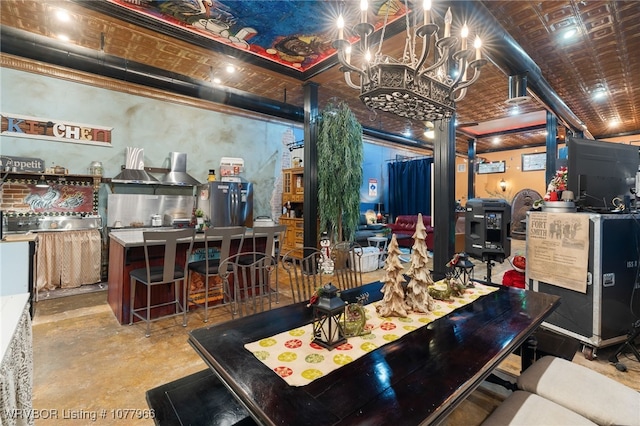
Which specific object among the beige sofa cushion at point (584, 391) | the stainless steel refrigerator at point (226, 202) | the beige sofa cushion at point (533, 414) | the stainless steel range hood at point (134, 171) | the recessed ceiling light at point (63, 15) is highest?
the recessed ceiling light at point (63, 15)

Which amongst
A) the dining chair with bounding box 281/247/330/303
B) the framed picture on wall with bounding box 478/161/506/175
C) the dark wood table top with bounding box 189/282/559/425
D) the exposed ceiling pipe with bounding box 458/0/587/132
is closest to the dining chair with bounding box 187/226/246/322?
the dining chair with bounding box 281/247/330/303

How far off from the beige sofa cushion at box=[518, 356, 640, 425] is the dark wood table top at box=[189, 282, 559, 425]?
0.23 meters

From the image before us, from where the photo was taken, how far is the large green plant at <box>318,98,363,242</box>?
500 cm

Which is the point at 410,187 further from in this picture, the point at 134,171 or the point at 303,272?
the point at 303,272

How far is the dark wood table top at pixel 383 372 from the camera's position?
0.89 meters

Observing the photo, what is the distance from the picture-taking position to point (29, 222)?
440 centimetres

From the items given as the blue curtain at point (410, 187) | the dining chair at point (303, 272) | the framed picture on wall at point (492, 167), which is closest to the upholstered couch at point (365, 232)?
the dining chair at point (303, 272)

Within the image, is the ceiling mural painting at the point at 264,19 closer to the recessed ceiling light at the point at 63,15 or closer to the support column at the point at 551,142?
the recessed ceiling light at the point at 63,15

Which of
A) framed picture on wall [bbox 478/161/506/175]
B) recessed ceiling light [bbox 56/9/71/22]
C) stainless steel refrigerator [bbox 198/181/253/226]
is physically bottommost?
stainless steel refrigerator [bbox 198/181/253/226]

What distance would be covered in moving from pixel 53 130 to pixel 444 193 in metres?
5.77

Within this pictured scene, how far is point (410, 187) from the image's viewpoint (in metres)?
9.36

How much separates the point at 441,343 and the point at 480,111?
23.1ft

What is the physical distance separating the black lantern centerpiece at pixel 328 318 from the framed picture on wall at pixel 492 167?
1260 centimetres

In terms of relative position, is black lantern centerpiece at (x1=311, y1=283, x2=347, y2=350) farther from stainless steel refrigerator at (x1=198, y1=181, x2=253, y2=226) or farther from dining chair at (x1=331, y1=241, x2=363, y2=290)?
stainless steel refrigerator at (x1=198, y1=181, x2=253, y2=226)
